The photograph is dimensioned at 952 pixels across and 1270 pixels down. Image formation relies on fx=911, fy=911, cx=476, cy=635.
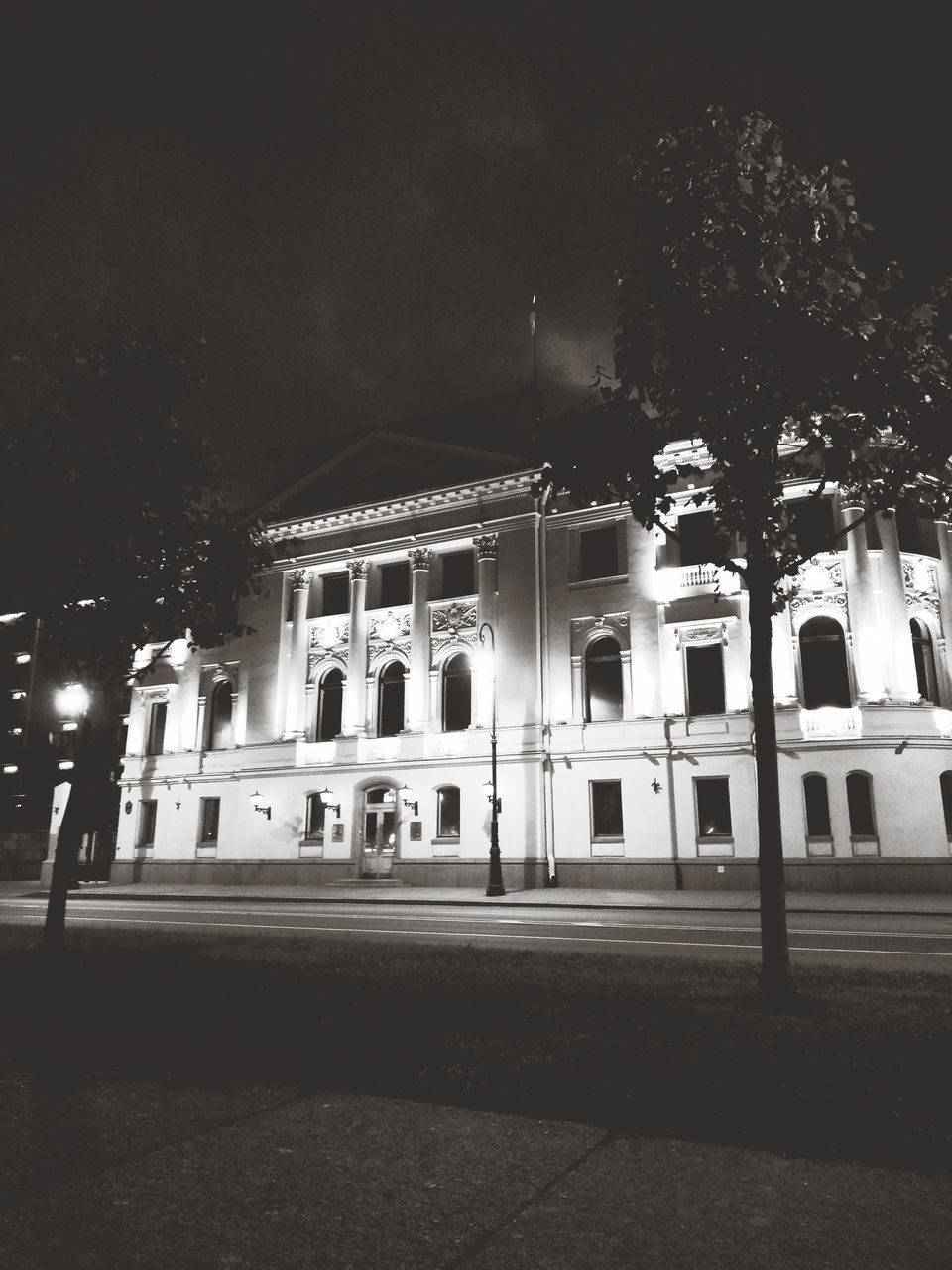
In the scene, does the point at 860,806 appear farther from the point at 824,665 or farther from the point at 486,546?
the point at 486,546

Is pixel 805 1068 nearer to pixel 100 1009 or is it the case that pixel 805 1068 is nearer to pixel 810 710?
pixel 100 1009

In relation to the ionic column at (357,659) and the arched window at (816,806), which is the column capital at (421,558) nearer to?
the ionic column at (357,659)

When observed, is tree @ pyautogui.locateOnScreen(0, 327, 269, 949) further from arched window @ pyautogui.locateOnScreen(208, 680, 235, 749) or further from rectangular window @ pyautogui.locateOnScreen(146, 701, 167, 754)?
rectangular window @ pyautogui.locateOnScreen(146, 701, 167, 754)

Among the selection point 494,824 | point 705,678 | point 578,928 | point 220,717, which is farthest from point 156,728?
point 578,928

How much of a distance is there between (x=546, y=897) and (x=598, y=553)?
13.6 meters

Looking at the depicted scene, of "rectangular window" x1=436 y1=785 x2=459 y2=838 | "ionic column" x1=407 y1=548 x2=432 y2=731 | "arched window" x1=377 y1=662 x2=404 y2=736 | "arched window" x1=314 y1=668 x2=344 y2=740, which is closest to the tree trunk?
"rectangular window" x1=436 y1=785 x2=459 y2=838

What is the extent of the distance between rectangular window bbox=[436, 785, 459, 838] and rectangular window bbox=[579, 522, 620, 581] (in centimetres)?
956

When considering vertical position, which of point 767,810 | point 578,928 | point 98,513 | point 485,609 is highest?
point 485,609

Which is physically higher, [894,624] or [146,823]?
[894,624]

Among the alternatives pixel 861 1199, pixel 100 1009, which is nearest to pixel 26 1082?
pixel 100 1009

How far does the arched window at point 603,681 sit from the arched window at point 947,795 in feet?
34.6

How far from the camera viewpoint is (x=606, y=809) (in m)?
32.2

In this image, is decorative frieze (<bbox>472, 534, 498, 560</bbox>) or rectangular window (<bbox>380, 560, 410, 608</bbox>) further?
rectangular window (<bbox>380, 560, 410, 608</bbox>)

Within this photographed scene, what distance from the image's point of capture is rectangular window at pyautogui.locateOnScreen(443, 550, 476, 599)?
37.3m
